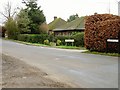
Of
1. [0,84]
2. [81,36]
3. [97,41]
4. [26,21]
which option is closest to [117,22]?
[97,41]

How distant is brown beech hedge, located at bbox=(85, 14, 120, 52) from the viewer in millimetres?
19942

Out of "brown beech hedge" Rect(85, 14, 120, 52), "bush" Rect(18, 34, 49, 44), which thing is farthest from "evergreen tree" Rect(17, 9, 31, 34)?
"brown beech hedge" Rect(85, 14, 120, 52)

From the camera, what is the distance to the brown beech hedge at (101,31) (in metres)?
19.9

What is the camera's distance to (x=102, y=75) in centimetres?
1070

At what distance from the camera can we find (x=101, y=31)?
827 inches

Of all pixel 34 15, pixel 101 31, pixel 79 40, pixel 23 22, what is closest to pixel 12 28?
pixel 23 22

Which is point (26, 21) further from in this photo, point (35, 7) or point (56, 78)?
point (56, 78)

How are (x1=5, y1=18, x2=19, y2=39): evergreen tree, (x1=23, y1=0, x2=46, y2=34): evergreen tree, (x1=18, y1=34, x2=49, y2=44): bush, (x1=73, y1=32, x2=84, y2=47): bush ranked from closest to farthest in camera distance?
(x1=73, y1=32, x2=84, y2=47): bush
(x1=18, y1=34, x2=49, y2=44): bush
(x1=5, y1=18, x2=19, y2=39): evergreen tree
(x1=23, y1=0, x2=46, y2=34): evergreen tree

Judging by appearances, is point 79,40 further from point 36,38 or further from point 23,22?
point 23,22

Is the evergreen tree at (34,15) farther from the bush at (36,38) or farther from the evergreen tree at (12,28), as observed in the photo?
the bush at (36,38)

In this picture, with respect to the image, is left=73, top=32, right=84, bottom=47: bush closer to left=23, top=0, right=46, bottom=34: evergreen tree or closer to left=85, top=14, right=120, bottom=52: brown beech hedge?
left=85, top=14, right=120, bottom=52: brown beech hedge

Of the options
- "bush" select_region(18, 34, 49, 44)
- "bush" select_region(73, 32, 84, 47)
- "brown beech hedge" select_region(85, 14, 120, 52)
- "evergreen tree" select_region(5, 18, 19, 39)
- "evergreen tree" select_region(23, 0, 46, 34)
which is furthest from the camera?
"evergreen tree" select_region(23, 0, 46, 34)

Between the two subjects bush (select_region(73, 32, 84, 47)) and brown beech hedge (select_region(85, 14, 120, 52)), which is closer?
brown beech hedge (select_region(85, 14, 120, 52))

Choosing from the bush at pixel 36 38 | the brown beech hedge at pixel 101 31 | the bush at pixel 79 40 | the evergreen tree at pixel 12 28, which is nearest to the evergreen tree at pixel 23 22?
the evergreen tree at pixel 12 28
